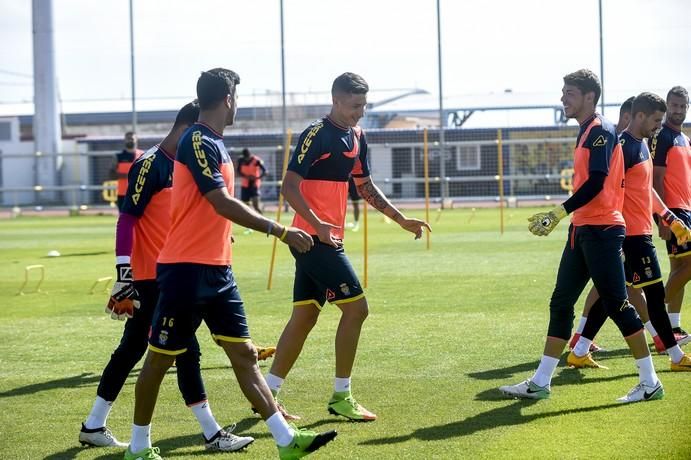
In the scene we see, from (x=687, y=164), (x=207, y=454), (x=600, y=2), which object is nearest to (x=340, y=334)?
(x=207, y=454)

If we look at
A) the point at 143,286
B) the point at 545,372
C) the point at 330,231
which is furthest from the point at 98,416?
the point at 545,372

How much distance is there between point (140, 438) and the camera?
6.19 m

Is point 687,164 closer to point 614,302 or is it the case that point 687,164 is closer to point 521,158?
point 614,302

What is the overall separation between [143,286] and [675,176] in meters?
5.05

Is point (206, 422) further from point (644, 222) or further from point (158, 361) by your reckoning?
point (644, 222)

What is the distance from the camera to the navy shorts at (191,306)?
5953 mm

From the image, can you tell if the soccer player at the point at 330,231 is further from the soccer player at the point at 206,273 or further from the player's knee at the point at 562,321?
the player's knee at the point at 562,321

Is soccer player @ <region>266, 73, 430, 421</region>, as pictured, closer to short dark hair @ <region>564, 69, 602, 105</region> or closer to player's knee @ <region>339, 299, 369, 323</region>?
player's knee @ <region>339, 299, 369, 323</region>

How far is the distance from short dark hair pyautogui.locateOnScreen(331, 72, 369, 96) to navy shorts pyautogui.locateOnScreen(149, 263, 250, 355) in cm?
181

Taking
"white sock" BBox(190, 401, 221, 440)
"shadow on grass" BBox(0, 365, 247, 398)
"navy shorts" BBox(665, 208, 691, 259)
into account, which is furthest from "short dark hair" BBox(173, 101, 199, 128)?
"navy shorts" BBox(665, 208, 691, 259)

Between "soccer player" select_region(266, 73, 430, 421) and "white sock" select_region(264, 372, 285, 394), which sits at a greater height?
"soccer player" select_region(266, 73, 430, 421)

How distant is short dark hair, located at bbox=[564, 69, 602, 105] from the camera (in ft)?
24.5

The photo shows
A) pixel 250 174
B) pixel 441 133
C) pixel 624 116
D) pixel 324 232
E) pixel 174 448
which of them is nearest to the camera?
pixel 174 448

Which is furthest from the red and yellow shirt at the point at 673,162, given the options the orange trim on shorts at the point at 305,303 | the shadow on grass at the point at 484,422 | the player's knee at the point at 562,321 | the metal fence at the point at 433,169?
the metal fence at the point at 433,169
